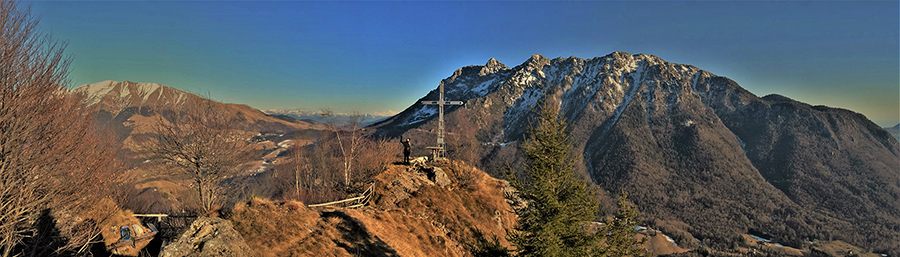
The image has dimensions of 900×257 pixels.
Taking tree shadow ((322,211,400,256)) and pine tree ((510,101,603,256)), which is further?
tree shadow ((322,211,400,256))

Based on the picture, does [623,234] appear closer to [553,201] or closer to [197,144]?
[553,201]

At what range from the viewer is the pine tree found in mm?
11898

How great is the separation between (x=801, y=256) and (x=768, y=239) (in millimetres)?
29635

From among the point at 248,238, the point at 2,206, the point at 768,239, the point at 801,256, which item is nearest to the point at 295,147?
the point at 248,238

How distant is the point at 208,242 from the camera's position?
32.8ft

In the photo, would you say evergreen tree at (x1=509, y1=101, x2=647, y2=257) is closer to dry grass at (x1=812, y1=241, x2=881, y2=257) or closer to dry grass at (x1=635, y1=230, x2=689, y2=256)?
dry grass at (x1=635, y1=230, x2=689, y2=256)

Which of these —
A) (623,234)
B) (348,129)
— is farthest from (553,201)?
(348,129)

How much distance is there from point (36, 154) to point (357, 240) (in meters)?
10.6

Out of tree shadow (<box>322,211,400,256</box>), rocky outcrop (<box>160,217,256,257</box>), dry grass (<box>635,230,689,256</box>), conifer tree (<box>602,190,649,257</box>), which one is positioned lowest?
dry grass (<box>635,230,689,256</box>)

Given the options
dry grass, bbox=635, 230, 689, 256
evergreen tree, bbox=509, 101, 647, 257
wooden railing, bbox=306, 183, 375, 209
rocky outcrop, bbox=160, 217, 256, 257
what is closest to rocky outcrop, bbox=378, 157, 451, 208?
wooden railing, bbox=306, 183, 375, 209

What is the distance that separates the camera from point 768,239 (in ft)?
594

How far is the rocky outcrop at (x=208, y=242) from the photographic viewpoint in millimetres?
9617

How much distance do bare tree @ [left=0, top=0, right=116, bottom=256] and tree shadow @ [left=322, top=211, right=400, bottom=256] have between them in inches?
333

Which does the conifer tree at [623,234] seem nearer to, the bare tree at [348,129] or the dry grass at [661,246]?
the bare tree at [348,129]
